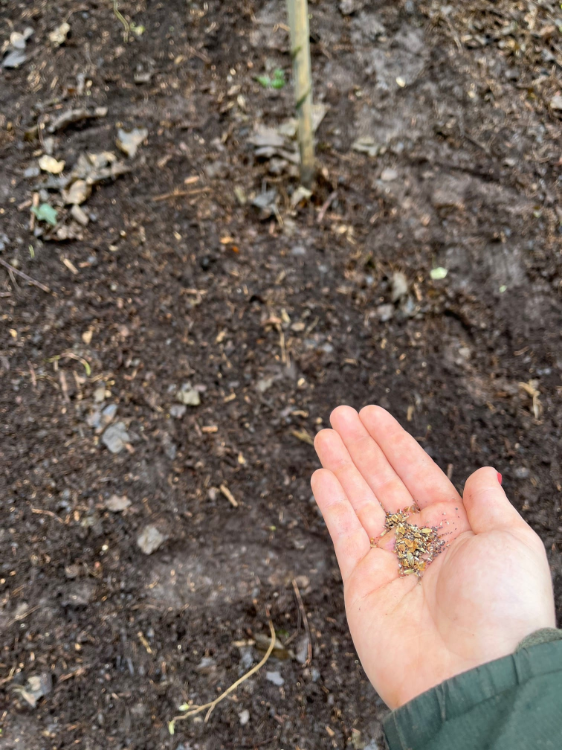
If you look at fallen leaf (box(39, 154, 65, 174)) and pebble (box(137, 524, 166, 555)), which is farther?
fallen leaf (box(39, 154, 65, 174))

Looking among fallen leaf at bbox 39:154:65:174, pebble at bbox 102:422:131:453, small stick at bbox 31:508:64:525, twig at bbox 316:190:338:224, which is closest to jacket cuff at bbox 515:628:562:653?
pebble at bbox 102:422:131:453

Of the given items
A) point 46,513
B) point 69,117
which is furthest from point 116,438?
point 69,117

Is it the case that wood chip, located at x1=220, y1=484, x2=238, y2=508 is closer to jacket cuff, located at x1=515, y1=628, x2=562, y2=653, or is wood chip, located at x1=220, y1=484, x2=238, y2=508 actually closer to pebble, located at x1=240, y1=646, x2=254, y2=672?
pebble, located at x1=240, y1=646, x2=254, y2=672

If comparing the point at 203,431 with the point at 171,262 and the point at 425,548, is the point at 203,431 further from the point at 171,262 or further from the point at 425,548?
the point at 425,548

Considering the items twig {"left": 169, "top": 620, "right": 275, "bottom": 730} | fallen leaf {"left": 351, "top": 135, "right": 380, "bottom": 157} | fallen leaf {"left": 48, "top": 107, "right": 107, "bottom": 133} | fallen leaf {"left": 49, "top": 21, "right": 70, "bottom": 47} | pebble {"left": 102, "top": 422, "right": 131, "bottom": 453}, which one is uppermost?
fallen leaf {"left": 49, "top": 21, "right": 70, "bottom": 47}

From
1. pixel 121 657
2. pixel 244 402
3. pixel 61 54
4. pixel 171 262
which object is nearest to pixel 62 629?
pixel 121 657

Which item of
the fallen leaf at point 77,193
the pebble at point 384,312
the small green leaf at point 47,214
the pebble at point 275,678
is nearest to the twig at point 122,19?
the fallen leaf at point 77,193

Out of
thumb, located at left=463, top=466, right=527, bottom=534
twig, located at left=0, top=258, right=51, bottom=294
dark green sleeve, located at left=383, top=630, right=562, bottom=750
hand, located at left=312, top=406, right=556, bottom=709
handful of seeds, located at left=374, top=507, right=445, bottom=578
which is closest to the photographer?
dark green sleeve, located at left=383, top=630, right=562, bottom=750
